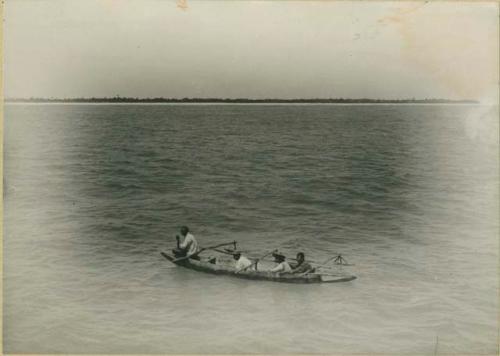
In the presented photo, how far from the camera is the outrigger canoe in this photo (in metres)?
13.9

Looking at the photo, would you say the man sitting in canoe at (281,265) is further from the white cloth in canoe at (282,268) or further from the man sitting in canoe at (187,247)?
the man sitting in canoe at (187,247)

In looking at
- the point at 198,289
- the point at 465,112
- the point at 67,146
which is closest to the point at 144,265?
the point at 198,289

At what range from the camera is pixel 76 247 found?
14094 mm

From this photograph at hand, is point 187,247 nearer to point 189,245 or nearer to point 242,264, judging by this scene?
point 189,245

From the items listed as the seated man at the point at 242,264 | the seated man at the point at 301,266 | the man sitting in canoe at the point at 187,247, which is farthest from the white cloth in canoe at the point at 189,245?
the seated man at the point at 301,266

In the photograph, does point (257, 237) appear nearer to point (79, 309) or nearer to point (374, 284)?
point (374, 284)

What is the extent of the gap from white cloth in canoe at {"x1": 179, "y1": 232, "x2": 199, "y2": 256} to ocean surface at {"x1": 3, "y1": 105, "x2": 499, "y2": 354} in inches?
26.0

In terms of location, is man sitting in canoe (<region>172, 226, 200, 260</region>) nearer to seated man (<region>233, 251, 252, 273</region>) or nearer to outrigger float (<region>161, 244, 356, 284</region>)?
outrigger float (<region>161, 244, 356, 284</region>)

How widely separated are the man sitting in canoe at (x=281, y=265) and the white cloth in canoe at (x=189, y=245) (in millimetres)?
2061

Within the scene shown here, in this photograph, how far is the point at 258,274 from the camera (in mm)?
14141

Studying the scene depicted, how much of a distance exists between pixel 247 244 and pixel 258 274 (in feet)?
4.39

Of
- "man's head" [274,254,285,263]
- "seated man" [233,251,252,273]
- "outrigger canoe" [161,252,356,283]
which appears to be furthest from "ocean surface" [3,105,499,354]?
"man's head" [274,254,285,263]

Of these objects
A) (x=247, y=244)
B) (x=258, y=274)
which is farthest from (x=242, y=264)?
(x=247, y=244)

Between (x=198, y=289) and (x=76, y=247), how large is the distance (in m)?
3.29
